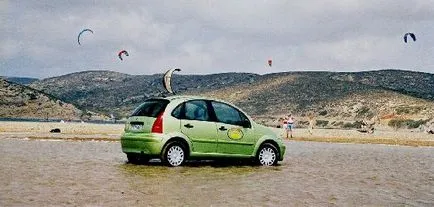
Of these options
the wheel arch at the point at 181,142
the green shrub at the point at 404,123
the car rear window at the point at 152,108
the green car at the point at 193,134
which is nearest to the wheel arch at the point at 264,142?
the green car at the point at 193,134

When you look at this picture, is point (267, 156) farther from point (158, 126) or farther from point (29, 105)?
point (29, 105)

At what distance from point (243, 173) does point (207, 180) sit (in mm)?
1966

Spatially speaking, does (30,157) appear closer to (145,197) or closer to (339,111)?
(145,197)

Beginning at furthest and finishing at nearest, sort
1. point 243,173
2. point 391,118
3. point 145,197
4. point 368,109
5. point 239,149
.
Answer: point 368,109 < point 391,118 < point 239,149 < point 243,173 < point 145,197

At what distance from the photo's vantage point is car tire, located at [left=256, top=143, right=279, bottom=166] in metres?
16.7

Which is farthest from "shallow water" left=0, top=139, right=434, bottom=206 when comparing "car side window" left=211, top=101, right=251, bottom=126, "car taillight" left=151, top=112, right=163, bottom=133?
"car side window" left=211, top=101, right=251, bottom=126

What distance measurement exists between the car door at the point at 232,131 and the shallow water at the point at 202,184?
1.63 ft

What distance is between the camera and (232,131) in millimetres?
16156

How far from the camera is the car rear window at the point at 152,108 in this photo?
1546cm

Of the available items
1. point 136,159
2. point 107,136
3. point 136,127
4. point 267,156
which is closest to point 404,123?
point 107,136

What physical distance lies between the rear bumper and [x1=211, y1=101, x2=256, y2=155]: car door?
1743mm

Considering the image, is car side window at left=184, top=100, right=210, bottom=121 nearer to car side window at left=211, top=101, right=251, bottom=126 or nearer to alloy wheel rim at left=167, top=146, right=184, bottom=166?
car side window at left=211, top=101, right=251, bottom=126

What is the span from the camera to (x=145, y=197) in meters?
9.63

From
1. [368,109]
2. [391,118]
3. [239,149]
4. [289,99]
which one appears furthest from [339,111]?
[239,149]
